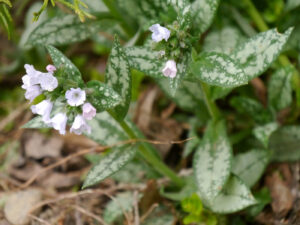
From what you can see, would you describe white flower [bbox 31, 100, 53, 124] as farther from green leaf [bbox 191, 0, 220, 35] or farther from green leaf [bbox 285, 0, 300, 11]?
green leaf [bbox 285, 0, 300, 11]

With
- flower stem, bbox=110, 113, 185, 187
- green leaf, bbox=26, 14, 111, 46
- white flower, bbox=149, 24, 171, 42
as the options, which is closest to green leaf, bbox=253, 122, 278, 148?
flower stem, bbox=110, 113, 185, 187

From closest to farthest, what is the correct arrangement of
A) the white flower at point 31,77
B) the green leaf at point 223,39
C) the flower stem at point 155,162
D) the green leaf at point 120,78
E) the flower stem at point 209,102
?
the white flower at point 31,77 → the green leaf at point 120,78 → the flower stem at point 209,102 → the flower stem at point 155,162 → the green leaf at point 223,39

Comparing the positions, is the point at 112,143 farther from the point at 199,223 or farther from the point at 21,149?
the point at 21,149

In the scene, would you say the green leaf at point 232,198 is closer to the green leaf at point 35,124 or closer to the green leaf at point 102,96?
the green leaf at point 102,96

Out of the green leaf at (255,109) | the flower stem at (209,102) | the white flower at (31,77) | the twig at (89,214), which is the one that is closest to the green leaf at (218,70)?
the flower stem at (209,102)

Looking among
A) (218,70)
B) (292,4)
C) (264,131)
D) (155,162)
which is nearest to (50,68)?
(218,70)

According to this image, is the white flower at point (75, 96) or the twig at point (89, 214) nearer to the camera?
the white flower at point (75, 96)

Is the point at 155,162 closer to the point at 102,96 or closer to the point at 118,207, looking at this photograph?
the point at 118,207
